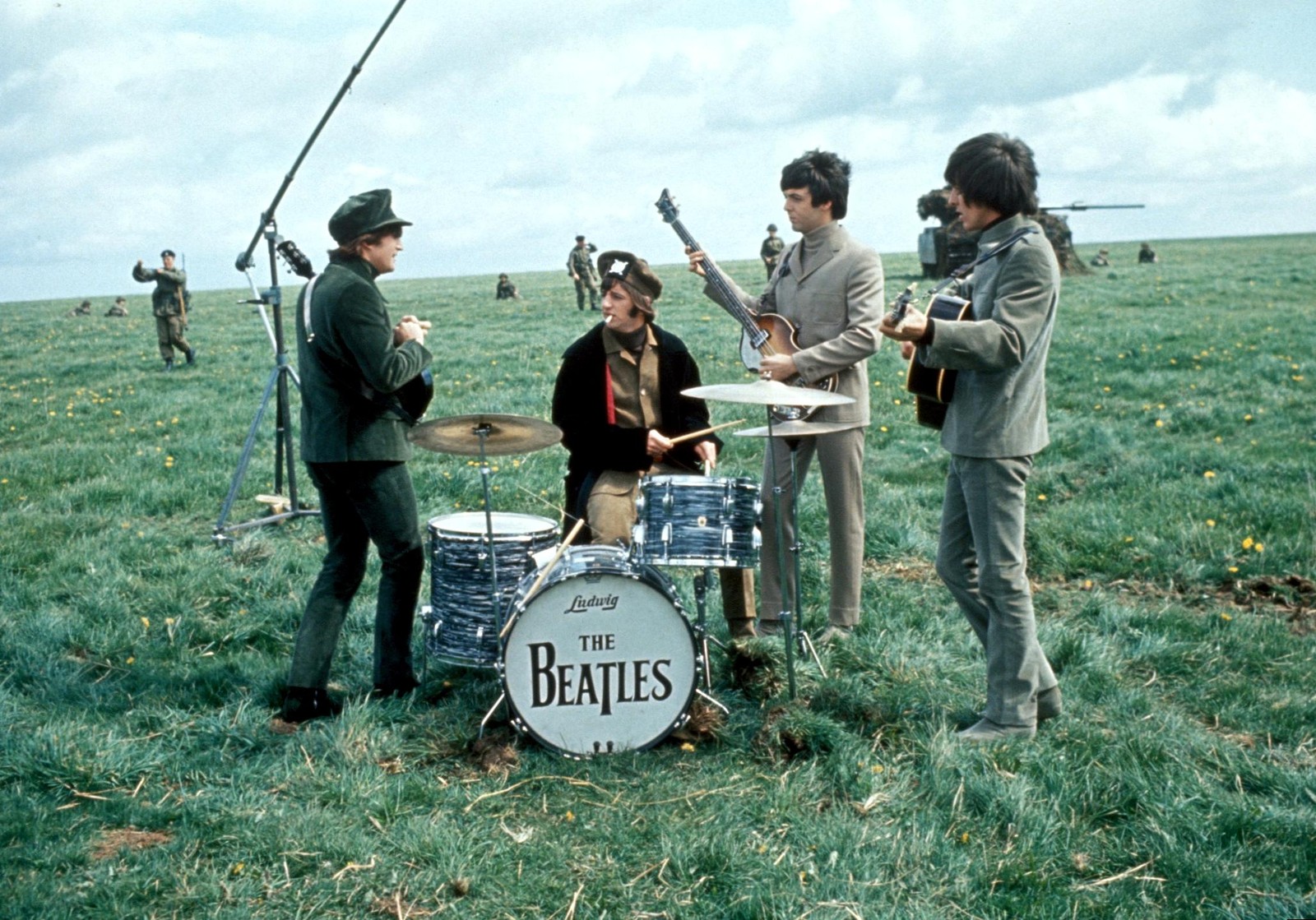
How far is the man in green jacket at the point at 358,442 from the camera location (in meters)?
4.99

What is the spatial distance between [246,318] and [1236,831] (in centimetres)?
3353

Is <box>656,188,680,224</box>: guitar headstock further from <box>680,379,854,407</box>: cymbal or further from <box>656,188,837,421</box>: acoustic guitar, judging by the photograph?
<box>680,379,854,407</box>: cymbal

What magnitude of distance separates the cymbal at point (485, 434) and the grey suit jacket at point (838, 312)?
4.70 ft

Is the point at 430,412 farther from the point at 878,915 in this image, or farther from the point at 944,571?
the point at 878,915

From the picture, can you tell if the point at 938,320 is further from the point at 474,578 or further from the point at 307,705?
the point at 307,705

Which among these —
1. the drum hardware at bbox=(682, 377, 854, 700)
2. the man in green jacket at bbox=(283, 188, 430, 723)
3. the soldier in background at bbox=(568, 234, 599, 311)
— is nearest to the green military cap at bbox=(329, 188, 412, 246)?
the man in green jacket at bbox=(283, 188, 430, 723)

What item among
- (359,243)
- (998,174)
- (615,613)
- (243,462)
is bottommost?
(615,613)

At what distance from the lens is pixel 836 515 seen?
6078 millimetres

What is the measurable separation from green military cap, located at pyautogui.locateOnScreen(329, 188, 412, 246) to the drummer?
1.19 m

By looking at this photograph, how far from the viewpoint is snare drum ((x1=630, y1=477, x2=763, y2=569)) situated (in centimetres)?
489

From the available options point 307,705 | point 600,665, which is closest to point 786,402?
point 600,665

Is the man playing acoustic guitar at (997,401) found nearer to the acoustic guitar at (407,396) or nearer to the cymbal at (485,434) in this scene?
the cymbal at (485,434)

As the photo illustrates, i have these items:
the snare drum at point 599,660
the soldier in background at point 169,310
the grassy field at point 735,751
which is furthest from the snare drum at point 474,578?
the soldier in background at point 169,310

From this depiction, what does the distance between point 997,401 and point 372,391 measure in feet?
8.47
